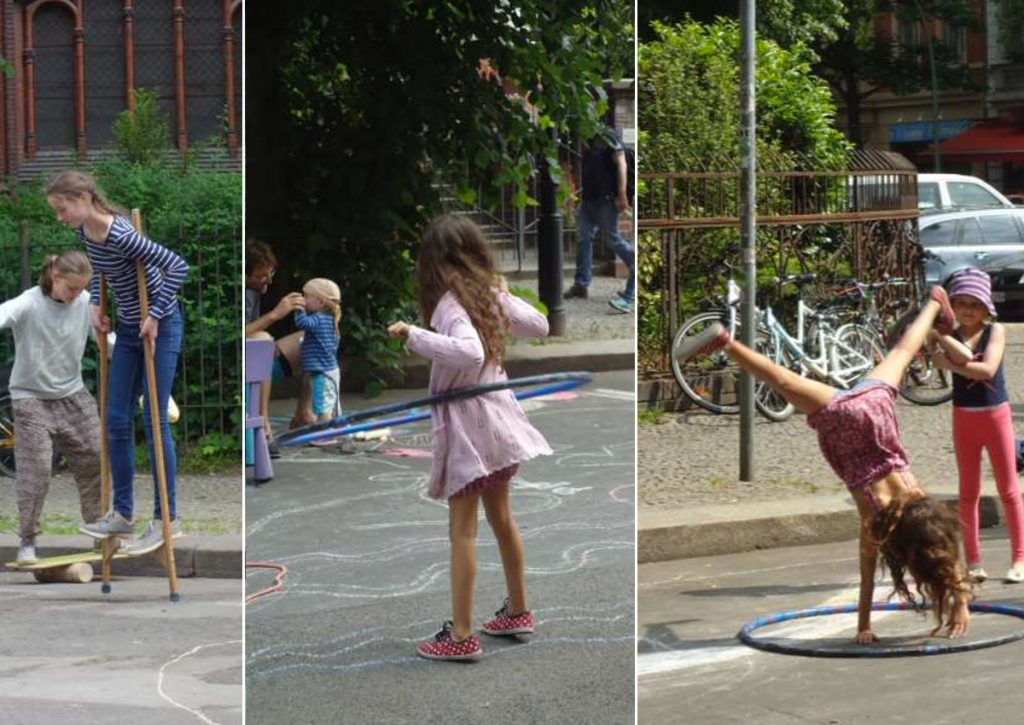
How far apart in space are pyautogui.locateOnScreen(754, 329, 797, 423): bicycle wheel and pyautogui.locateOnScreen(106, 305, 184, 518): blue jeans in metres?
4.40

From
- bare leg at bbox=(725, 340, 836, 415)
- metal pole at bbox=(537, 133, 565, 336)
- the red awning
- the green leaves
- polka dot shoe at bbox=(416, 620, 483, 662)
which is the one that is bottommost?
polka dot shoe at bbox=(416, 620, 483, 662)

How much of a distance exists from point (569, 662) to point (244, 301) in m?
0.73

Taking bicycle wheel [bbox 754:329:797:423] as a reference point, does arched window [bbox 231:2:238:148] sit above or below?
above

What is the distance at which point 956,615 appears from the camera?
216 inches

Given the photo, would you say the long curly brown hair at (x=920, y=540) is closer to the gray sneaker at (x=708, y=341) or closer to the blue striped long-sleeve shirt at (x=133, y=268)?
the gray sneaker at (x=708, y=341)

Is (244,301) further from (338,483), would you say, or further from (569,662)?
(569,662)

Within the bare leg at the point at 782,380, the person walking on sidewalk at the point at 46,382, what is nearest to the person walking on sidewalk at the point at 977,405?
the bare leg at the point at 782,380

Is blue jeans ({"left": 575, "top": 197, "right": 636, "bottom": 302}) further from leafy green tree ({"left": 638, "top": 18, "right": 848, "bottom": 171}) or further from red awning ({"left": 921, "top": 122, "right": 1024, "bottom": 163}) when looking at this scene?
red awning ({"left": 921, "top": 122, "right": 1024, "bottom": 163})

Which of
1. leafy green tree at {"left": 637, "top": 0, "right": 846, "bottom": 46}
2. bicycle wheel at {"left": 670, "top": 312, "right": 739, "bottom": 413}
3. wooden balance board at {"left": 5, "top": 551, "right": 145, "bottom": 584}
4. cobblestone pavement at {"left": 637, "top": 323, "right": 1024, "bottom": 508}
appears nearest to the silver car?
leafy green tree at {"left": 637, "top": 0, "right": 846, "bottom": 46}

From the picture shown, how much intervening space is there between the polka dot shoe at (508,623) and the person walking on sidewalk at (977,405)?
3.79 m

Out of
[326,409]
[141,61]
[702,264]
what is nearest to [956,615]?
[326,409]

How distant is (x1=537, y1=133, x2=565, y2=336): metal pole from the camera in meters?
2.68

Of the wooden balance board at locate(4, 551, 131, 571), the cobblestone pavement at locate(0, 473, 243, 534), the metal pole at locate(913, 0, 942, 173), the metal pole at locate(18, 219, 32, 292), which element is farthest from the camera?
the metal pole at locate(913, 0, 942, 173)

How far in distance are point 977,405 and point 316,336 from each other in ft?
15.3
